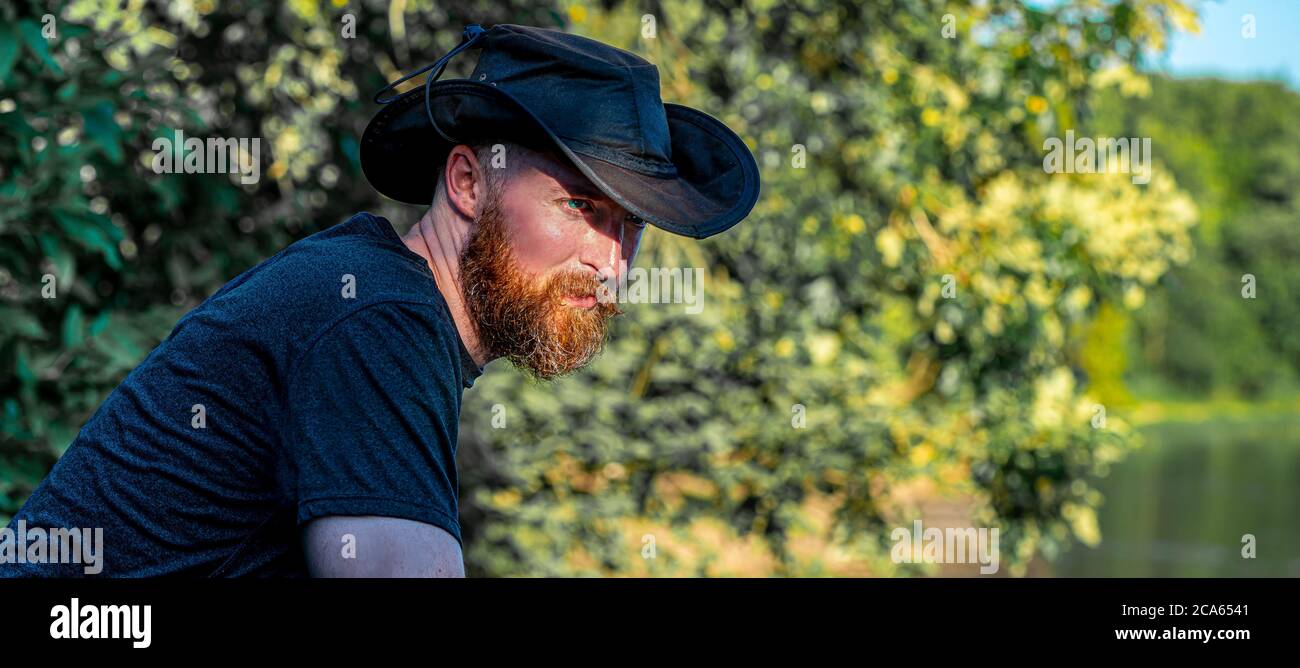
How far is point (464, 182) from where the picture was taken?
1.93 m

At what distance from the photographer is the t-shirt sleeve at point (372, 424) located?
1.54 m

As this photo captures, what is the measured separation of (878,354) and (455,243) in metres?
5.07

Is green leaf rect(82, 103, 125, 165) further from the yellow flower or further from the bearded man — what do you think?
the yellow flower

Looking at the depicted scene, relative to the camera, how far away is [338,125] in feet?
15.9

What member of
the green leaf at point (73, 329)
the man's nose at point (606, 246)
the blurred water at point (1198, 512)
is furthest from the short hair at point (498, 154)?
the blurred water at point (1198, 512)

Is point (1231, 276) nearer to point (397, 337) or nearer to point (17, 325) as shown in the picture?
point (17, 325)

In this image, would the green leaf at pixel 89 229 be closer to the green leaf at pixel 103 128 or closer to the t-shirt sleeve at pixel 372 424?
the green leaf at pixel 103 128

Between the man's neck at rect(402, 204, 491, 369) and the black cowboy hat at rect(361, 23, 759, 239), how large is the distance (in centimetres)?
12

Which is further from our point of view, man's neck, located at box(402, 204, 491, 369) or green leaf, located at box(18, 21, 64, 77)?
green leaf, located at box(18, 21, 64, 77)

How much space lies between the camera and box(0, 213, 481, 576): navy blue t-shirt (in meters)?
1.56

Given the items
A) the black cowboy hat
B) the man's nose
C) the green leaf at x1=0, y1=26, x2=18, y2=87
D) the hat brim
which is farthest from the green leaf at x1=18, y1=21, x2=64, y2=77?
the man's nose

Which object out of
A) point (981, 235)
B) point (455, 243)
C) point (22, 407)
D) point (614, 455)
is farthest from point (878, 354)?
point (455, 243)

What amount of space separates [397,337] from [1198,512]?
1066 inches
